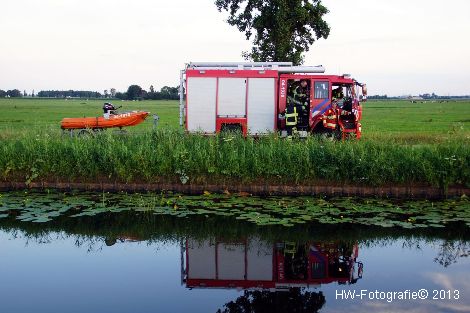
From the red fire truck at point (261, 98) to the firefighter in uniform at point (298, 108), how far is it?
0.33ft

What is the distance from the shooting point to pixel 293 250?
30.0 feet

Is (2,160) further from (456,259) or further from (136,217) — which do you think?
(456,259)

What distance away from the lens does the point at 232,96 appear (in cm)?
2000

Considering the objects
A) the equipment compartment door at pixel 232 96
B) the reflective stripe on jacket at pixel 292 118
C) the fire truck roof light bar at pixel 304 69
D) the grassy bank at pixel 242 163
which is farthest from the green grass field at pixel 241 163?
the fire truck roof light bar at pixel 304 69

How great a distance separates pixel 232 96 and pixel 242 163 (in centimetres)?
659

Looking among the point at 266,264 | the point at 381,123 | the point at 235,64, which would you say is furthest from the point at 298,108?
the point at 381,123

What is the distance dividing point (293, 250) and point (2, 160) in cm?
909

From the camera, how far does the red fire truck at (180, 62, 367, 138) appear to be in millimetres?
19125

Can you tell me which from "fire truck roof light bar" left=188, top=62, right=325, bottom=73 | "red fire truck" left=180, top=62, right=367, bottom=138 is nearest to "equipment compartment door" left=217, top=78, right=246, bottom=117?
"red fire truck" left=180, top=62, right=367, bottom=138

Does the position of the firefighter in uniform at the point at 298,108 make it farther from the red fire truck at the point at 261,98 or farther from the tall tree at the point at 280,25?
the tall tree at the point at 280,25

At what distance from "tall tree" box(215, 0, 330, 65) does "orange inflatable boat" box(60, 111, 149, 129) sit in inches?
334

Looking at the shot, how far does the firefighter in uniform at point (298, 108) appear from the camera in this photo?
19.2m

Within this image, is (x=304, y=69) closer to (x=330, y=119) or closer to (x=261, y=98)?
(x=261, y=98)

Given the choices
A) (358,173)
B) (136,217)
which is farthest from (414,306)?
(358,173)
